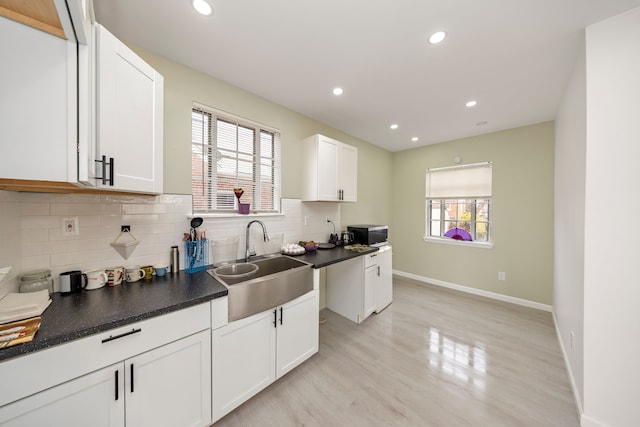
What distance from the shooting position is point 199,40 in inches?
62.0

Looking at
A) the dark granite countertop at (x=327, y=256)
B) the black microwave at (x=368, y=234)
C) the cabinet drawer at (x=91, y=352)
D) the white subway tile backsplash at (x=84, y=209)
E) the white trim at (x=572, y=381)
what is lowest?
the white trim at (x=572, y=381)

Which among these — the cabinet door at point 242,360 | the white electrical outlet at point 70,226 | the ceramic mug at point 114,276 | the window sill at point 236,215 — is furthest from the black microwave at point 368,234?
the white electrical outlet at point 70,226

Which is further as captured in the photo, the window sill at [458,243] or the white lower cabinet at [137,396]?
the window sill at [458,243]

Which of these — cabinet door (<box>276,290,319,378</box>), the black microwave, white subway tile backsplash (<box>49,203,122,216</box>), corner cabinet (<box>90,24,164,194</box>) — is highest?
corner cabinet (<box>90,24,164,194</box>)

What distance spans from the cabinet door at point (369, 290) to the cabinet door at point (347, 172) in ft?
3.26

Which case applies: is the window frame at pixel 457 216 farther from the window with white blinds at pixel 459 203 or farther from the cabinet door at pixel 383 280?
the cabinet door at pixel 383 280

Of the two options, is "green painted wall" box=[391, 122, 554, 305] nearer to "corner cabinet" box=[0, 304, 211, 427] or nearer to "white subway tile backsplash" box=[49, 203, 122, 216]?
"corner cabinet" box=[0, 304, 211, 427]

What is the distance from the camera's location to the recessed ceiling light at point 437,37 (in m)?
1.48

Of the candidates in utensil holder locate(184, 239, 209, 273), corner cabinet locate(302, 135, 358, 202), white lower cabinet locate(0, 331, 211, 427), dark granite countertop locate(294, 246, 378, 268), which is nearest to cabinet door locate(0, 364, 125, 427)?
white lower cabinet locate(0, 331, 211, 427)

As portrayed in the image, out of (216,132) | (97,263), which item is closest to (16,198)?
(97,263)

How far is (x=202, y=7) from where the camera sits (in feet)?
4.30

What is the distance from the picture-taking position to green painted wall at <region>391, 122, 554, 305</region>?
118 inches

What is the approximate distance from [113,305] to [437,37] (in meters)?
2.59

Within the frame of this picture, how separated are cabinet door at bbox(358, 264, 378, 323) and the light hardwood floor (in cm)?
13
